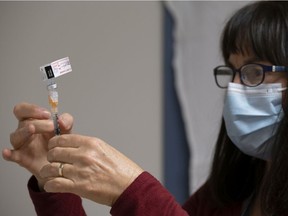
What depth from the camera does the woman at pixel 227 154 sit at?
0.62 m

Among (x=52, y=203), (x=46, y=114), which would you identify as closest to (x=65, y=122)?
(x=46, y=114)

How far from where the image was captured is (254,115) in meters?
0.93

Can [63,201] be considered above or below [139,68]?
below

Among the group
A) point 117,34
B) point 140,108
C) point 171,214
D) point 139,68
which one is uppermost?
point 117,34

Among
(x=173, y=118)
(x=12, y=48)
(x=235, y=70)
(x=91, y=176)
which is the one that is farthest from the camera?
(x=173, y=118)

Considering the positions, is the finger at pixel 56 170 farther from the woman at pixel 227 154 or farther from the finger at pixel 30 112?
the finger at pixel 30 112

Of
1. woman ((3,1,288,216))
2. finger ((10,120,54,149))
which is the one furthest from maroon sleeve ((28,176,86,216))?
finger ((10,120,54,149))

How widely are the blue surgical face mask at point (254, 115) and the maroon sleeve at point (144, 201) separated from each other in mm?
357

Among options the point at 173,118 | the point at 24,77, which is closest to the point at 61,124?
the point at 24,77

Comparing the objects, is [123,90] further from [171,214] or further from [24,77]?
[171,214]

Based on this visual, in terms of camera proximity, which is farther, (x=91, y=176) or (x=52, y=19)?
(x=52, y=19)

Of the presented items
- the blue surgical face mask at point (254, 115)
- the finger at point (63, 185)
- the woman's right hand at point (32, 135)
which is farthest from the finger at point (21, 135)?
the blue surgical face mask at point (254, 115)

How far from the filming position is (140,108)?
1252 mm

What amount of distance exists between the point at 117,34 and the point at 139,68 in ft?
0.44
